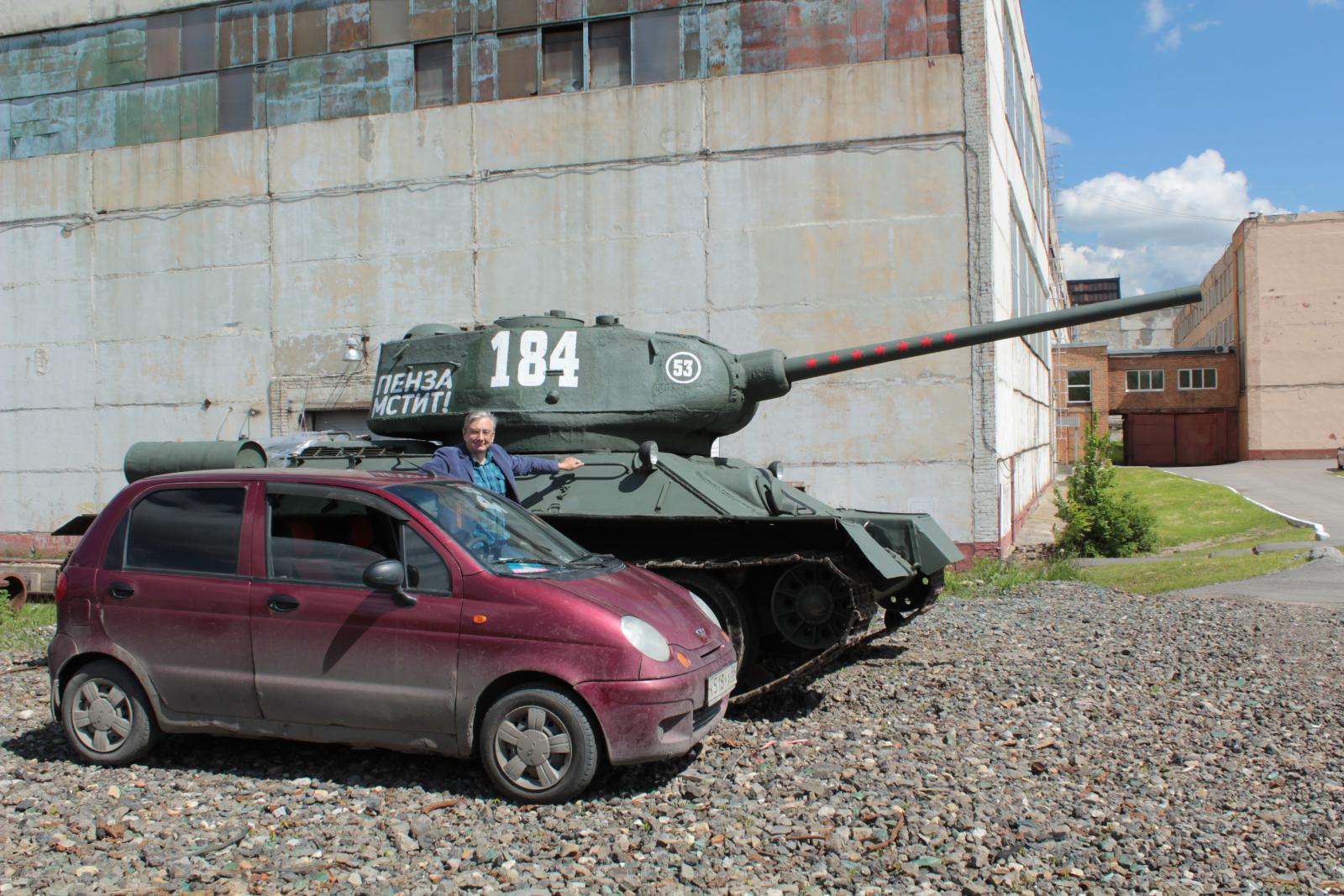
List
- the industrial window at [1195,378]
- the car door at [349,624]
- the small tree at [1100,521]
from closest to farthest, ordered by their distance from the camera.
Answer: the car door at [349,624] → the small tree at [1100,521] → the industrial window at [1195,378]

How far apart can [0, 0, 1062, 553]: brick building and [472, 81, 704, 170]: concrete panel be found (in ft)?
0.13

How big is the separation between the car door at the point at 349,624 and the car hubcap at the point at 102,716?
84cm

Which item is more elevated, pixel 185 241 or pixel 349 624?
pixel 185 241

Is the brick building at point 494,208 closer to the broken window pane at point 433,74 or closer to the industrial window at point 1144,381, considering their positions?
the broken window pane at point 433,74

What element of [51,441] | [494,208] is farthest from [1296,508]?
[51,441]

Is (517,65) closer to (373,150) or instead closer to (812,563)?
(373,150)

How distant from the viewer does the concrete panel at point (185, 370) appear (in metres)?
16.0

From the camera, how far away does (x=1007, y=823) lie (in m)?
4.57

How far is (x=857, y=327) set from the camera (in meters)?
13.8

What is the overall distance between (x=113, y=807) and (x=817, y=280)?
34.9ft

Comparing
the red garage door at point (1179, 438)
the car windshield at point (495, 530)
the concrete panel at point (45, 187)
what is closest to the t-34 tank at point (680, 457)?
the car windshield at point (495, 530)

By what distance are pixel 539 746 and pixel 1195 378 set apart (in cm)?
4439

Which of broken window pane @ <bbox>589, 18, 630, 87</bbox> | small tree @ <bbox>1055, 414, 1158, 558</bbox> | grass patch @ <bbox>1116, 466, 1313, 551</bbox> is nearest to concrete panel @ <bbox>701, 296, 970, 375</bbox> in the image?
broken window pane @ <bbox>589, 18, 630, 87</bbox>

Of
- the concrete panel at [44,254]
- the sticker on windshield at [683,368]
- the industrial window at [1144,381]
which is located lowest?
the sticker on windshield at [683,368]
